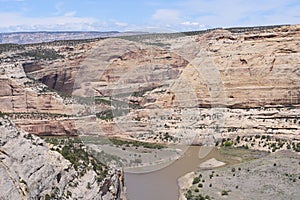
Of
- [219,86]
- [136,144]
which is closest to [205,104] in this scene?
[219,86]

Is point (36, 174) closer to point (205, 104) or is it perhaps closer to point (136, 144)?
point (136, 144)

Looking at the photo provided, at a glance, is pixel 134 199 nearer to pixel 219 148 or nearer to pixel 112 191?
pixel 112 191

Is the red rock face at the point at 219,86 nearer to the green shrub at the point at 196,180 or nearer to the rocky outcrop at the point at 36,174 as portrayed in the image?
the green shrub at the point at 196,180

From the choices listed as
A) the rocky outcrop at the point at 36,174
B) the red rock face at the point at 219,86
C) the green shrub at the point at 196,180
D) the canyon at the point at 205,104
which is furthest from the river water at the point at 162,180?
the red rock face at the point at 219,86

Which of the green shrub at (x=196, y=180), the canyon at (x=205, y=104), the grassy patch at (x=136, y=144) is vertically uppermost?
the canyon at (x=205, y=104)

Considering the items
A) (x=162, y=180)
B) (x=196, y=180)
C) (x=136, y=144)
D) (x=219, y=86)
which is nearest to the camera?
(x=196, y=180)

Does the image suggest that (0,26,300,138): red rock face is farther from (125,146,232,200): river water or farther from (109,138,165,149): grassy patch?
(125,146,232,200): river water

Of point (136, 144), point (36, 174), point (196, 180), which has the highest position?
point (36, 174)

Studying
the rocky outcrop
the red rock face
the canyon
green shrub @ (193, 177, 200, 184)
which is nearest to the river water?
green shrub @ (193, 177, 200, 184)
